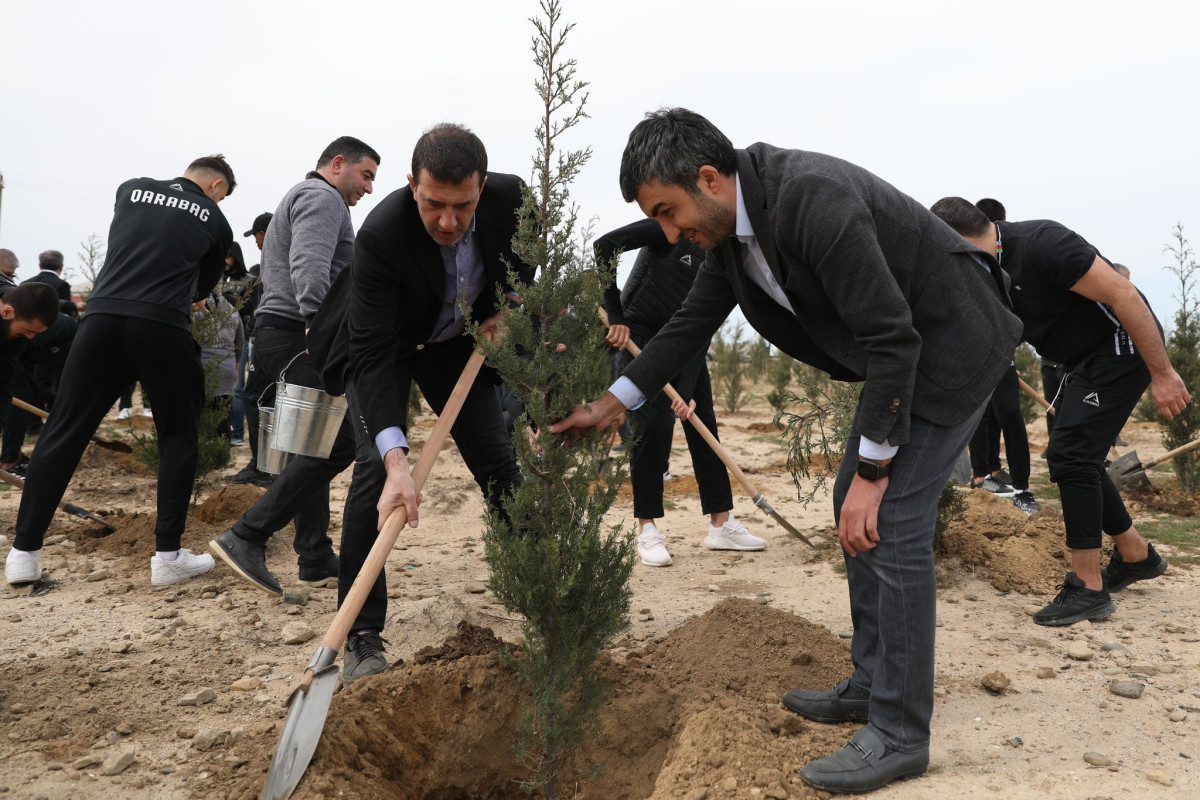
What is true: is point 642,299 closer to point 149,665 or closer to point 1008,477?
point 149,665

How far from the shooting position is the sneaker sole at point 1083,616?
4.48 meters

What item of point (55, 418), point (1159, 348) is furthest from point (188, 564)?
point (1159, 348)

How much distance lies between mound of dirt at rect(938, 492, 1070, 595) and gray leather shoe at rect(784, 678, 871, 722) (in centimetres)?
242

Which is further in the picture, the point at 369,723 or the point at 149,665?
the point at 149,665

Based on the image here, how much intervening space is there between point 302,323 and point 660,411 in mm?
2338

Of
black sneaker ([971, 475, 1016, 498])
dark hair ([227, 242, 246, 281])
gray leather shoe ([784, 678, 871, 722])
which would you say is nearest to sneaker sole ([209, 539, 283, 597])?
gray leather shoe ([784, 678, 871, 722])

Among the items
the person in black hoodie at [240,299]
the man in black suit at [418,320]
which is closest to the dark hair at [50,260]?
the person in black hoodie at [240,299]

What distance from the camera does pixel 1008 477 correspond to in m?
9.20

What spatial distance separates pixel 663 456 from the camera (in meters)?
5.91

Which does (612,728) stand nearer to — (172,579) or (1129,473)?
(172,579)

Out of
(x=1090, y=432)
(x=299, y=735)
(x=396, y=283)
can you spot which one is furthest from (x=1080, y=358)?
(x=299, y=735)

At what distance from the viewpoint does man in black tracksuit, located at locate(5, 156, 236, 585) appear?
15.3 feet

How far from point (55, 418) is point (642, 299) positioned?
3.55 metres

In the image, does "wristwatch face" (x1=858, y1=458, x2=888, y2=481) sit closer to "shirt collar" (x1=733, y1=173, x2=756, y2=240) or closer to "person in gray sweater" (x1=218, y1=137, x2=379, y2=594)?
"shirt collar" (x1=733, y1=173, x2=756, y2=240)
